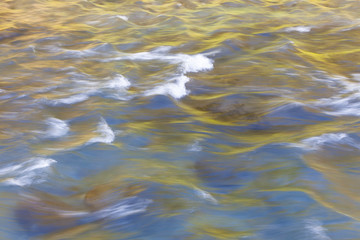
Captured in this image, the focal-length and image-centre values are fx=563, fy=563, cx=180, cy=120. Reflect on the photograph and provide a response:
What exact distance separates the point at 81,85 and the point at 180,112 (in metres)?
1.20

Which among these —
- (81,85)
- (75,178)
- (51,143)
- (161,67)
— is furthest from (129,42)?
(75,178)

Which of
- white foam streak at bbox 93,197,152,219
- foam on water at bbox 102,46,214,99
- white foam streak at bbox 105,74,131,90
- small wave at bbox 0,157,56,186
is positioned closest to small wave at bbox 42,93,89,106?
white foam streak at bbox 105,74,131,90

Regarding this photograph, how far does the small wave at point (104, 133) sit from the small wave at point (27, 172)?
0.43m

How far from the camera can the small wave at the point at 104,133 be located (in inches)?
154

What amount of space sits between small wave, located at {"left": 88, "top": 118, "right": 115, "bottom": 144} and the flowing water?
0.06ft

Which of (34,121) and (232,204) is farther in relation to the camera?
(34,121)

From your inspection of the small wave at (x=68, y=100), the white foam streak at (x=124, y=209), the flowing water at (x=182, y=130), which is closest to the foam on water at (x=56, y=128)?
the flowing water at (x=182, y=130)

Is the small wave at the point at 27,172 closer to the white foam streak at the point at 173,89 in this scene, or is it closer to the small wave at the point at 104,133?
the small wave at the point at 104,133

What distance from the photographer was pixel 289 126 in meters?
4.11

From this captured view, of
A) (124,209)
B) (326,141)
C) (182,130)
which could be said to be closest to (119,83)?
(182,130)

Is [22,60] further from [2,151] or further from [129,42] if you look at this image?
[2,151]

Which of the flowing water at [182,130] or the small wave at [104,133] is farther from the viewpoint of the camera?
the small wave at [104,133]

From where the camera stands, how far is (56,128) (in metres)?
4.18

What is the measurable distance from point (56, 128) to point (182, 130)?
0.94 metres
